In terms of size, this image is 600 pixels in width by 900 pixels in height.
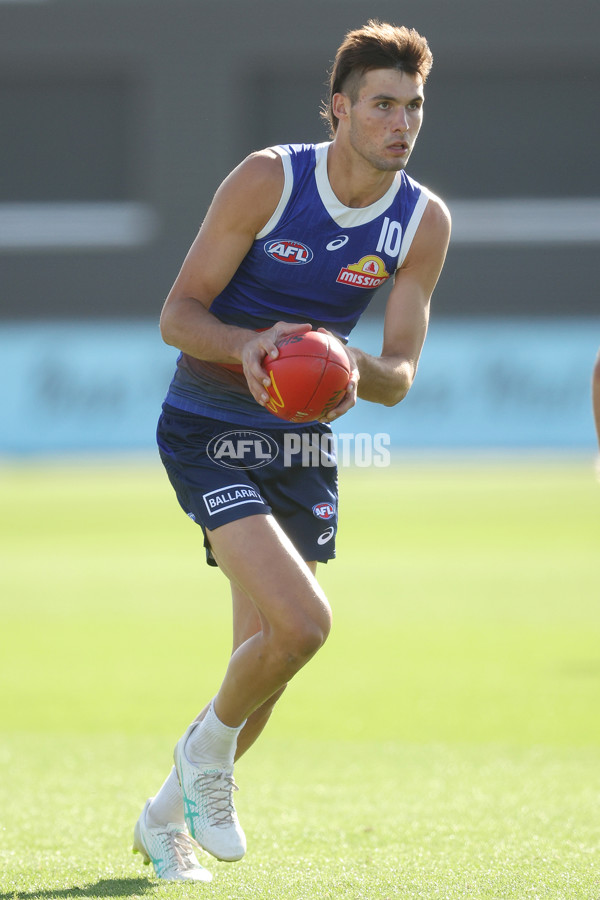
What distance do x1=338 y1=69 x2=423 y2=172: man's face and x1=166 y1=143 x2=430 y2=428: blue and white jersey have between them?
169 mm

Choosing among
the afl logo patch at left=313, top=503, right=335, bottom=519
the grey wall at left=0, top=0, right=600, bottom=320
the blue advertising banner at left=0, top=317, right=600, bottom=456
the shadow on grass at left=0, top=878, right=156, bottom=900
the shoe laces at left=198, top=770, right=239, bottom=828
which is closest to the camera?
the shadow on grass at left=0, top=878, right=156, bottom=900

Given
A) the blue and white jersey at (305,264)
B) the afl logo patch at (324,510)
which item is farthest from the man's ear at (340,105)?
the afl logo patch at (324,510)

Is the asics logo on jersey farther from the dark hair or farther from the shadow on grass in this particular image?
the shadow on grass

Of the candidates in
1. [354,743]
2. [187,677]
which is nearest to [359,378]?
[354,743]

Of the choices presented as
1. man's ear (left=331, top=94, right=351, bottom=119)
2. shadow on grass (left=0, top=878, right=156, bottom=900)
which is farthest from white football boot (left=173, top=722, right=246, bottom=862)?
man's ear (left=331, top=94, right=351, bottom=119)

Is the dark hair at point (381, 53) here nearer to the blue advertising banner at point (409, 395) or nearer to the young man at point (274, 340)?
the young man at point (274, 340)

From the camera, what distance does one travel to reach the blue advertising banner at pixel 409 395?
65.1 feet

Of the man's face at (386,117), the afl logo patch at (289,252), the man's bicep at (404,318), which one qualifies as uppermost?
the man's face at (386,117)

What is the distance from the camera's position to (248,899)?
11.4 ft

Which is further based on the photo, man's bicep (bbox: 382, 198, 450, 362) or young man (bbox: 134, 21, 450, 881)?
man's bicep (bbox: 382, 198, 450, 362)

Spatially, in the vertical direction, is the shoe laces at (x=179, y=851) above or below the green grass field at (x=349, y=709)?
above

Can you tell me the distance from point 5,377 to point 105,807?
1602cm

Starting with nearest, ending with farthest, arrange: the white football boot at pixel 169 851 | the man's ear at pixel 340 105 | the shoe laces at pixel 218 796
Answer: the shoe laces at pixel 218 796 < the white football boot at pixel 169 851 < the man's ear at pixel 340 105

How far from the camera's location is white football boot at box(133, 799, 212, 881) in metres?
3.87
